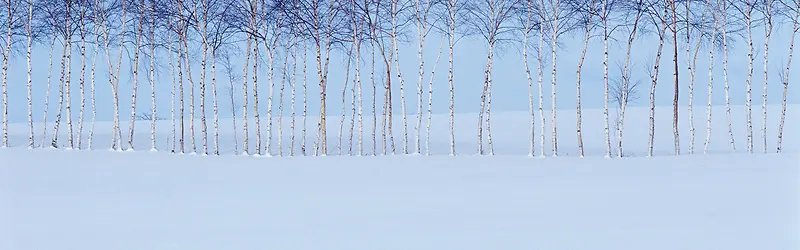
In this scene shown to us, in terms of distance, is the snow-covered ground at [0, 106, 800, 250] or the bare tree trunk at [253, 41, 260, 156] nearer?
the snow-covered ground at [0, 106, 800, 250]

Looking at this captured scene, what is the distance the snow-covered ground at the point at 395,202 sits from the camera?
7.77 m

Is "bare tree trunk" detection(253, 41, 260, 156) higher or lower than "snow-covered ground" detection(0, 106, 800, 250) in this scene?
higher

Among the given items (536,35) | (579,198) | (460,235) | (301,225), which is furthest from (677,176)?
(536,35)

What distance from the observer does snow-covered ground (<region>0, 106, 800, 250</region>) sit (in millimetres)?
7773

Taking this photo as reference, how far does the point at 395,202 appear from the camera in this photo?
1025cm

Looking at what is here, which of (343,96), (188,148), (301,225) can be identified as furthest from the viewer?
(188,148)

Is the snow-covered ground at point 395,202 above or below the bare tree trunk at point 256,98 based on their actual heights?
below

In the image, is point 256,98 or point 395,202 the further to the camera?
point 256,98

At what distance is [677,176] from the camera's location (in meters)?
13.4

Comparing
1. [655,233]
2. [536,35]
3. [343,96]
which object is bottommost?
[655,233]

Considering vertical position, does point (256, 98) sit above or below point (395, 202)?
above

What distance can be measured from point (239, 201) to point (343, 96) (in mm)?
15861

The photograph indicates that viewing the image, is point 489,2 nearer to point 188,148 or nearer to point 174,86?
point 174,86

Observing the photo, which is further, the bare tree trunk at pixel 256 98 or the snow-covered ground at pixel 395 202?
the bare tree trunk at pixel 256 98
